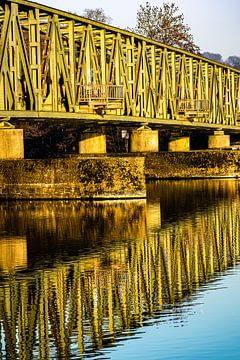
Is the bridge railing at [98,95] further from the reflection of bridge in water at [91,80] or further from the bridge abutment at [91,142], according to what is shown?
the bridge abutment at [91,142]

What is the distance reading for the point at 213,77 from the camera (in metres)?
94.4

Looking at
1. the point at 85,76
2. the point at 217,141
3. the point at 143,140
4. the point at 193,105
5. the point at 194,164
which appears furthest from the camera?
the point at 217,141

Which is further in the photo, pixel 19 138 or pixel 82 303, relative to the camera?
pixel 19 138

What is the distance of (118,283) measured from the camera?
21.4m

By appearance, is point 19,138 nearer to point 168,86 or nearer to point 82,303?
point 82,303

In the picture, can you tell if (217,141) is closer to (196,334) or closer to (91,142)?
(91,142)

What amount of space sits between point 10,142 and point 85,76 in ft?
52.0

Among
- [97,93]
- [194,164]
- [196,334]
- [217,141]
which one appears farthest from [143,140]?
[196,334]

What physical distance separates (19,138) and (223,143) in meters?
44.9

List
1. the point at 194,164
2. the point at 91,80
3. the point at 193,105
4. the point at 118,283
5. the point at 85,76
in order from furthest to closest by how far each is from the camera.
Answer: the point at 193,105, the point at 194,164, the point at 91,80, the point at 85,76, the point at 118,283

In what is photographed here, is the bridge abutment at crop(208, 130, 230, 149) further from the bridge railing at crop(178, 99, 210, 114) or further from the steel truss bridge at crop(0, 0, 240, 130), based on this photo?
the bridge railing at crop(178, 99, 210, 114)

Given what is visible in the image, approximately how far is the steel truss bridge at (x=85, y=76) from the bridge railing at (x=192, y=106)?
0.02m

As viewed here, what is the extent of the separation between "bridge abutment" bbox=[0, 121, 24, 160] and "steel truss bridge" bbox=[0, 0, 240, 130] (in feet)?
5.05

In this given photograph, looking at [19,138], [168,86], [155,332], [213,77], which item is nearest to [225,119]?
[213,77]
